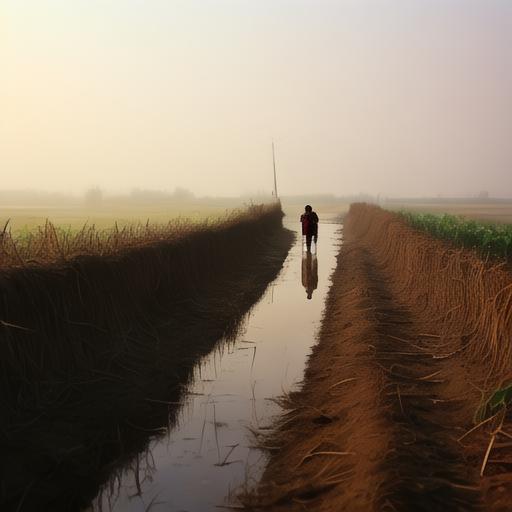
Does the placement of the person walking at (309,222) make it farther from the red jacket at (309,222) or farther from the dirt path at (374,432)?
the dirt path at (374,432)

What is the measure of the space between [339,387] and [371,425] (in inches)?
71.9

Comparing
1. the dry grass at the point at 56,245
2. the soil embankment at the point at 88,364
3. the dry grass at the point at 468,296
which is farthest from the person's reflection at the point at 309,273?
the dry grass at the point at 56,245

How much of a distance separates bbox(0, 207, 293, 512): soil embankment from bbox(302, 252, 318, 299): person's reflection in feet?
14.2

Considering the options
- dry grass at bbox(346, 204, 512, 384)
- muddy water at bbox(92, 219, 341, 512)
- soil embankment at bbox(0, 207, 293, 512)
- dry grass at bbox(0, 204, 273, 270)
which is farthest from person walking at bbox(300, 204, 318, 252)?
soil embankment at bbox(0, 207, 293, 512)

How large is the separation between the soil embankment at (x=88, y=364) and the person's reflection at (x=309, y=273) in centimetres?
431

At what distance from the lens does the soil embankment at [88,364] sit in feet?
17.8

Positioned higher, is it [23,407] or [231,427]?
[23,407]

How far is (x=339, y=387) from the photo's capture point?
24.6ft

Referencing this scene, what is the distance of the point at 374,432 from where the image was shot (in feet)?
17.9

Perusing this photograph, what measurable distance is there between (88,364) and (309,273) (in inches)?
467

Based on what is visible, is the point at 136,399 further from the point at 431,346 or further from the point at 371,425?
the point at 431,346

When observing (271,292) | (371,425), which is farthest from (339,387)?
(271,292)

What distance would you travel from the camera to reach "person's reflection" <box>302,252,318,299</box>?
16188 mm

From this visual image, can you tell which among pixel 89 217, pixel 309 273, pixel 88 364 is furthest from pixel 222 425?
pixel 89 217
